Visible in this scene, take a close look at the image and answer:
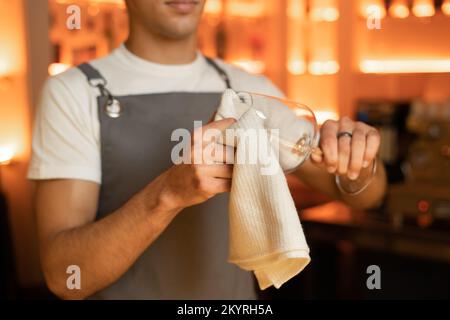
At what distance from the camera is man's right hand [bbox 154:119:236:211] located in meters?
1.03

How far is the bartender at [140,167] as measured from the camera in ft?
4.15

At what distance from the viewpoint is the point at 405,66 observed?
462cm

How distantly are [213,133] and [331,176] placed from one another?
0.70 meters

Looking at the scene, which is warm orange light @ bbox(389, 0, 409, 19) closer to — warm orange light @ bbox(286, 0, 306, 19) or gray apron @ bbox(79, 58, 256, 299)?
warm orange light @ bbox(286, 0, 306, 19)

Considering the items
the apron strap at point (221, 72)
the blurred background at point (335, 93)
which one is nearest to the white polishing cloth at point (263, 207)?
the apron strap at point (221, 72)

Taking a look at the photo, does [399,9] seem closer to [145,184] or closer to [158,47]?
[158,47]

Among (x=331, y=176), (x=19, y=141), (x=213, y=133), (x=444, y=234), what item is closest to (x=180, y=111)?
(x=331, y=176)

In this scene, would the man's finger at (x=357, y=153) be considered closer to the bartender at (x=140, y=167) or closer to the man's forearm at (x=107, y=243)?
the bartender at (x=140, y=167)

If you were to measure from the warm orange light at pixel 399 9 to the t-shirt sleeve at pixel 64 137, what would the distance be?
3.65 metres

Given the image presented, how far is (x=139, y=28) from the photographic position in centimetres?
158

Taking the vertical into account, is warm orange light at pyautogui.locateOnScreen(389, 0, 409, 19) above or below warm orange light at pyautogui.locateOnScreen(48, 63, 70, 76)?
above

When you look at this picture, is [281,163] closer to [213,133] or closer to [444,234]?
[213,133]

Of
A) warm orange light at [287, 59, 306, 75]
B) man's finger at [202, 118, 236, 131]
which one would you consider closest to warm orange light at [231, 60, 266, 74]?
warm orange light at [287, 59, 306, 75]

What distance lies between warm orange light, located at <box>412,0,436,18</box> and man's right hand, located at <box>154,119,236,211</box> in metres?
3.78
